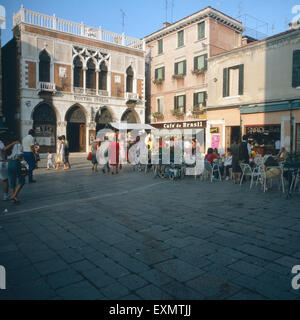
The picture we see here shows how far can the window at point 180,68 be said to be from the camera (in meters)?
25.7

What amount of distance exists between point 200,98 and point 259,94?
330 inches

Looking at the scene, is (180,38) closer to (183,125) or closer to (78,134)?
(183,125)

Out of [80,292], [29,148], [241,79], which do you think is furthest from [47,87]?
[80,292]

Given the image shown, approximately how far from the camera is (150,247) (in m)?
3.89

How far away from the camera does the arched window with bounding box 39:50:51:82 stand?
22.4m

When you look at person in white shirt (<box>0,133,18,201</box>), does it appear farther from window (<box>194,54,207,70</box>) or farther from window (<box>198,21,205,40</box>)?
window (<box>198,21,205,40</box>)

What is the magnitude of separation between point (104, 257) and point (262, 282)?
189 cm

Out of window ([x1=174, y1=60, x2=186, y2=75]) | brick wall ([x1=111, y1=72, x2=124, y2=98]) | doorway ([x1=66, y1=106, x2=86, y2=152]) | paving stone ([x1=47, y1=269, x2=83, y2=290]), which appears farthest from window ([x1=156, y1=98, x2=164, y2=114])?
paving stone ([x1=47, y1=269, x2=83, y2=290])

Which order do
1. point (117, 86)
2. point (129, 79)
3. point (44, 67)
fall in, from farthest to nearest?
point (129, 79)
point (117, 86)
point (44, 67)

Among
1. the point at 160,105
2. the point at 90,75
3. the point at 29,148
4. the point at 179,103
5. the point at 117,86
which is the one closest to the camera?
the point at 29,148

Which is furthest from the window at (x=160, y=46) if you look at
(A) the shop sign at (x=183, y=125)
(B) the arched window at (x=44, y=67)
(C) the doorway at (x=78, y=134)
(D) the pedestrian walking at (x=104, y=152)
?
(D) the pedestrian walking at (x=104, y=152)

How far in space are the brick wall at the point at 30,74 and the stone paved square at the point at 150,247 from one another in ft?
56.7

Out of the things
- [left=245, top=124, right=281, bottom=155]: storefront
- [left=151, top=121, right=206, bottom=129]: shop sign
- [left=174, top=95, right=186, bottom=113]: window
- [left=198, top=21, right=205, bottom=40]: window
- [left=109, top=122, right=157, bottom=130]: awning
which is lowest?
[left=245, top=124, right=281, bottom=155]: storefront

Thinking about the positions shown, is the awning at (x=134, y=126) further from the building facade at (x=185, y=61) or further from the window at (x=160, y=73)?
the window at (x=160, y=73)
